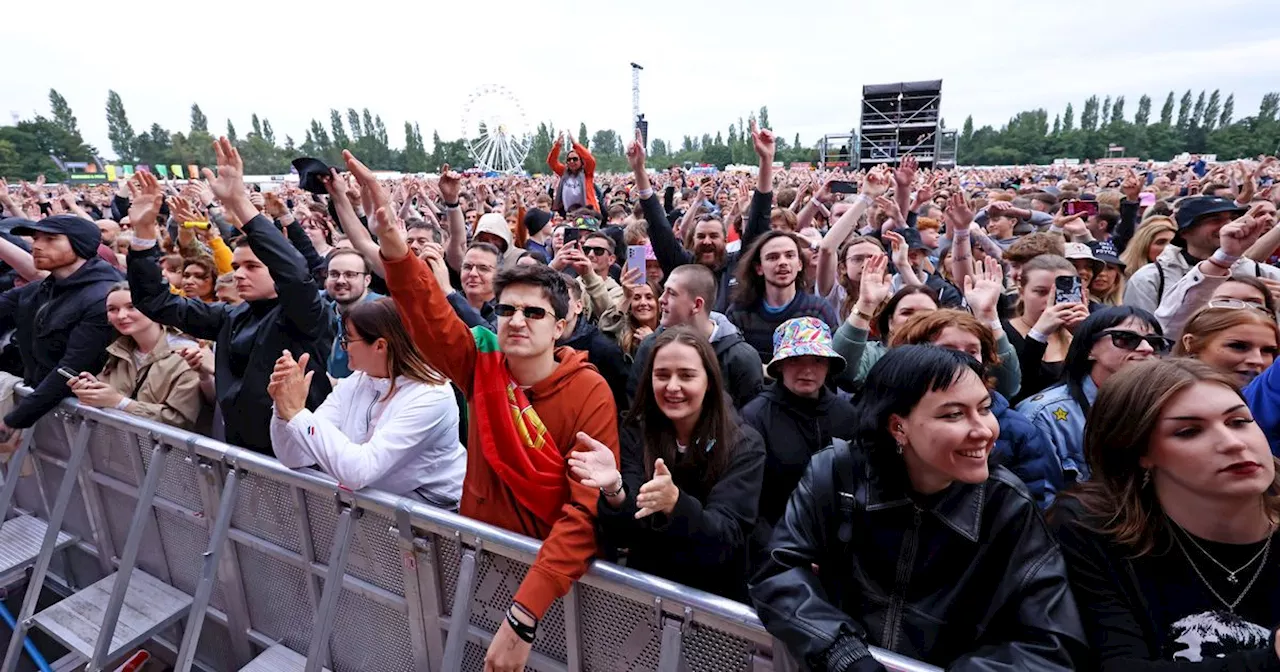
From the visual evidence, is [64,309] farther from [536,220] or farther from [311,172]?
[536,220]

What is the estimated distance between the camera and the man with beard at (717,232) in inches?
193

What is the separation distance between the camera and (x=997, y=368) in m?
2.85

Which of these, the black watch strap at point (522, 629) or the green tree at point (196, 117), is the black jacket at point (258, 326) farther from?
Result: the green tree at point (196, 117)

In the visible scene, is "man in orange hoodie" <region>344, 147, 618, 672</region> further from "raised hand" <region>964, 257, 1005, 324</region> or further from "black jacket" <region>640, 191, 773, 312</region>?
"black jacket" <region>640, 191, 773, 312</region>

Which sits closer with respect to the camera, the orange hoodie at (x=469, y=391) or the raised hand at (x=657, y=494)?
the raised hand at (x=657, y=494)

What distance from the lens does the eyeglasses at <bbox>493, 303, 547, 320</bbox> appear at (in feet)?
7.27

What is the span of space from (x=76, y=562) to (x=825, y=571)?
4854mm

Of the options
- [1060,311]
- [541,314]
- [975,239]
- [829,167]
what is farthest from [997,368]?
[829,167]

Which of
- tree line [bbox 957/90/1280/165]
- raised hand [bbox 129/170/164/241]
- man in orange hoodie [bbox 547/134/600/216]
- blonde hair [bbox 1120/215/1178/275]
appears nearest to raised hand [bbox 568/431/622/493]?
raised hand [bbox 129/170/164/241]

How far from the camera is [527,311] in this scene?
7.28 ft

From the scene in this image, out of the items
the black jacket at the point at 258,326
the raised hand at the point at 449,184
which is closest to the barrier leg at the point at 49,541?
the black jacket at the point at 258,326

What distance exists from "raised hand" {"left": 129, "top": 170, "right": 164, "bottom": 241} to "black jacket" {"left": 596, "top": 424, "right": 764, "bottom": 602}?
294 cm

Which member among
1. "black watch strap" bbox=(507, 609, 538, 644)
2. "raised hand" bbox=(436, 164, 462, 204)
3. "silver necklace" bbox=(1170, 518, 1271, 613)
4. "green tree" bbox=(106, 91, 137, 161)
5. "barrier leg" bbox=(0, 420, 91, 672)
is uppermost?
"green tree" bbox=(106, 91, 137, 161)

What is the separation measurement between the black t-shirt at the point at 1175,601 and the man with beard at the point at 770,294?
2.28 meters
